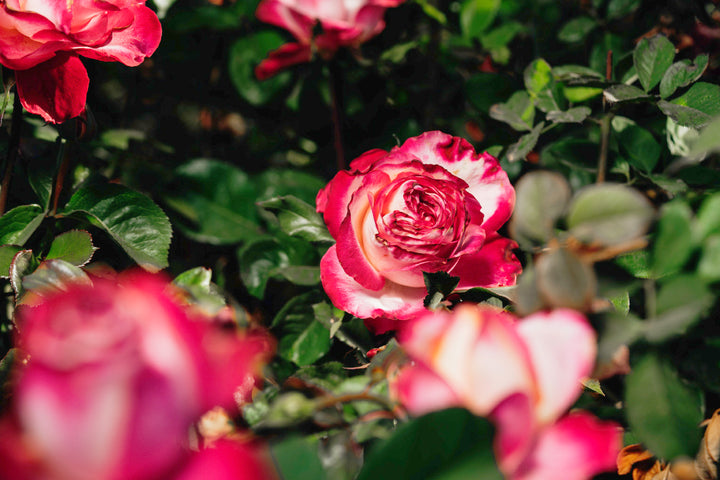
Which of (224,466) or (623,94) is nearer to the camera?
(224,466)

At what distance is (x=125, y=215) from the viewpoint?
508 millimetres

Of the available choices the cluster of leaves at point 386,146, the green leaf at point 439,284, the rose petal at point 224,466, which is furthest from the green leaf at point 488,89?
the rose petal at point 224,466

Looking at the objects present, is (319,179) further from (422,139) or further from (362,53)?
(422,139)

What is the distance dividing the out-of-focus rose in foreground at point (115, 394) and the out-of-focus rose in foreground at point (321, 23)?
1.78 feet

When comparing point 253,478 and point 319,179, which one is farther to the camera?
point 319,179

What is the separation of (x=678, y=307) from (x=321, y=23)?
0.55m

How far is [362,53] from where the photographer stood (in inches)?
29.4

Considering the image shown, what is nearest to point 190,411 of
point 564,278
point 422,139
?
point 564,278

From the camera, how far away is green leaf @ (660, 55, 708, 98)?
1.55ft

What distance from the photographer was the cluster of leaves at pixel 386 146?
10.0 inches

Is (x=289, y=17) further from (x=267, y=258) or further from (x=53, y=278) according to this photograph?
(x=53, y=278)

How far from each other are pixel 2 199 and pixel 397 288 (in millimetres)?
365

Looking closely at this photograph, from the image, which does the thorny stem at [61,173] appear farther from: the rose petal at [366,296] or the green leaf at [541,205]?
the green leaf at [541,205]

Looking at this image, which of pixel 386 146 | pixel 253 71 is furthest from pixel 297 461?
pixel 253 71
